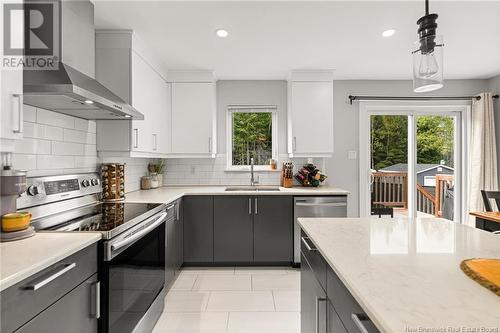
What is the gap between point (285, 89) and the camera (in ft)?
13.4

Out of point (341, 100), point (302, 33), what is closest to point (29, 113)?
point (302, 33)

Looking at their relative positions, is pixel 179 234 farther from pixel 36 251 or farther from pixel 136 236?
pixel 36 251

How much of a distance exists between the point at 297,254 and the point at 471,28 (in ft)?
8.95

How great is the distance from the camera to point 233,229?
3.31 metres

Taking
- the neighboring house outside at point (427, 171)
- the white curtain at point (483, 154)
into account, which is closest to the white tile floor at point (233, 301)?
the neighboring house outside at point (427, 171)

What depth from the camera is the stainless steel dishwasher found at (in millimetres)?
3283

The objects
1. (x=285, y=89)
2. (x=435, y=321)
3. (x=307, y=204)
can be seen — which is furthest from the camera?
(x=285, y=89)

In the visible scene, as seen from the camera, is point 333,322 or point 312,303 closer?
point 333,322

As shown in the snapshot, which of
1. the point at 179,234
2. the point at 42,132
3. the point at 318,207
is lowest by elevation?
the point at 179,234

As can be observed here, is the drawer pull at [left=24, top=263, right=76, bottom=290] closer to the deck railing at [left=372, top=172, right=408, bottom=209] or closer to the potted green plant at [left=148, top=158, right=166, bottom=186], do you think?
the potted green plant at [left=148, top=158, right=166, bottom=186]

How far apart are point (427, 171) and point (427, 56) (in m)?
3.39

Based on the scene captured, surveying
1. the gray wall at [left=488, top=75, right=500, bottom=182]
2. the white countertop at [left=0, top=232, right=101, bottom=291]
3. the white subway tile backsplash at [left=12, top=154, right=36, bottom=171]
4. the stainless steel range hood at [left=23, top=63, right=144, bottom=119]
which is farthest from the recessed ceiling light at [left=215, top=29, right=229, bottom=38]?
the gray wall at [left=488, top=75, right=500, bottom=182]

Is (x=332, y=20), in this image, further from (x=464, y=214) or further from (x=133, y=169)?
(x=464, y=214)

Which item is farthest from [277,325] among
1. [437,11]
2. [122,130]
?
[437,11]
